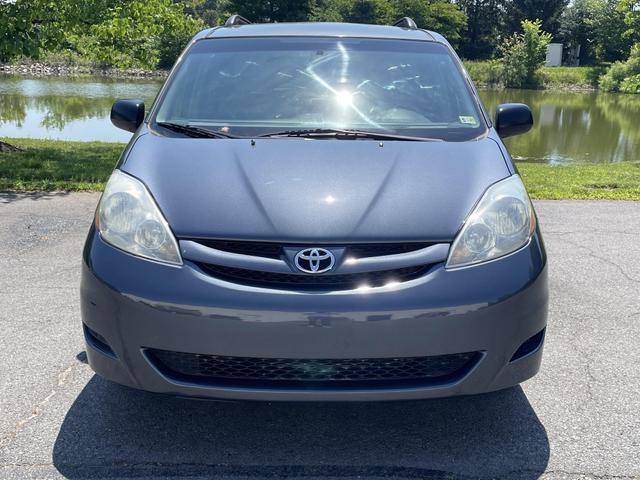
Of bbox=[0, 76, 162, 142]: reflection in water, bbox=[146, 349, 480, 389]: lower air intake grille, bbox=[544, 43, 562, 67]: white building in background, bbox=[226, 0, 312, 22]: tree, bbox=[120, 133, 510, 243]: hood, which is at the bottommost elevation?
bbox=[544, 43, 562, 67]: white building in background

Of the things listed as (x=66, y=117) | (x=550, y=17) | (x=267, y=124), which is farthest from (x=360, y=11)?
(x=267, y=124)

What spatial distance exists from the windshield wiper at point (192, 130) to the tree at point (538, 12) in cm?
8964

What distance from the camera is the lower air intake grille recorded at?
260 cm

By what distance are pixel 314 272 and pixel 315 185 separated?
18.8 inches

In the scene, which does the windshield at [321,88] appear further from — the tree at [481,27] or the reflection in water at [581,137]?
the tree at [481,27]

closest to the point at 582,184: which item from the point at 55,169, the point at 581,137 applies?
the point at 55,169

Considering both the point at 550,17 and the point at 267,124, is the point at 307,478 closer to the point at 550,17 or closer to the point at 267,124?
the point at 267,124

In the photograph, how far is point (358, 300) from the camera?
99.0 inches

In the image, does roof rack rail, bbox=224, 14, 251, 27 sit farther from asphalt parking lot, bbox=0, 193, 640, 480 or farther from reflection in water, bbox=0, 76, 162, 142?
reflection in water, bbox=0, 76, 162, 142

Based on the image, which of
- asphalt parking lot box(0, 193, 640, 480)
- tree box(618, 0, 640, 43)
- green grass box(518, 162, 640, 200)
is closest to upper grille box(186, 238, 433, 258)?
asphalt parking lot box(0, 193, 640, 480)

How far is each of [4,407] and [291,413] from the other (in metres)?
1.31

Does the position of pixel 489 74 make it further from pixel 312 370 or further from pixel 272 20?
pixel 312 370

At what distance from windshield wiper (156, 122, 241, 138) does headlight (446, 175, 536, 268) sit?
4.23 feet

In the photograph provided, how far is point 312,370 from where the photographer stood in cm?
261
